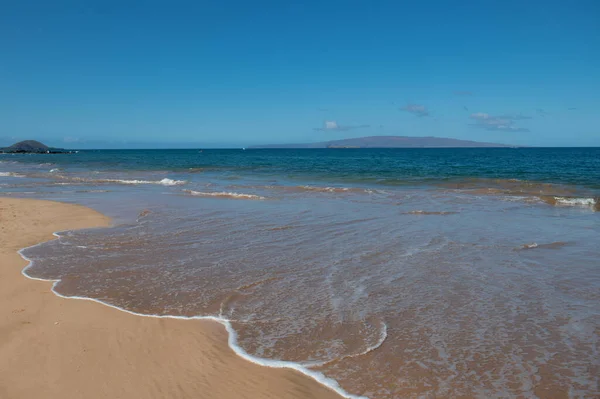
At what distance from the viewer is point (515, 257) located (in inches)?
328

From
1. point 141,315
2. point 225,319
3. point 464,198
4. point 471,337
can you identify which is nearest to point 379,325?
point 471,337

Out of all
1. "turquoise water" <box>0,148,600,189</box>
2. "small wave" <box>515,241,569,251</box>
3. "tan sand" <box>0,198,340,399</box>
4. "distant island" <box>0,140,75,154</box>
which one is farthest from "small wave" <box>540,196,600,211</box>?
"distant island" <box>0,140,75,154</box>

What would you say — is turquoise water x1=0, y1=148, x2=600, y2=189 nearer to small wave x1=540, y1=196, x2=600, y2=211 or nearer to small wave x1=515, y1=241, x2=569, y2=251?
small wave x1=540, y1=196, x2=600, y2=211

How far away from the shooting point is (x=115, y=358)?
425cm

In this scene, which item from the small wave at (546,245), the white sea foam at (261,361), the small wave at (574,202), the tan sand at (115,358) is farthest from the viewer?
the small wave at (574,202)

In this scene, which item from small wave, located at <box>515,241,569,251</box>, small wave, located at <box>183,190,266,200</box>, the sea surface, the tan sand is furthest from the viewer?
small wave, located at <box>183,190,266,200</box>

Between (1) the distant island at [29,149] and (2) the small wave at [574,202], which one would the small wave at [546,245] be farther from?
(1) the distant island at [29,149]

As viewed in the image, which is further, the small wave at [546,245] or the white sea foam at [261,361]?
the small wave at [546,245]

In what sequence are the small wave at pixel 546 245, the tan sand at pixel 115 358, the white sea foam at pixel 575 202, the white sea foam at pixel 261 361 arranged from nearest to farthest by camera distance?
the tan sand at pixel 115 358
the white sea foam at pixel 261 361
the small wave at pixel 546 245
the white sea foam at pixel 575 202

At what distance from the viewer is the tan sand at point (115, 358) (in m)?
3.73

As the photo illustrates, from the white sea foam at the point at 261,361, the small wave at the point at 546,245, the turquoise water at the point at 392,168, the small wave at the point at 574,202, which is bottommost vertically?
the white sea foam at the point at 261,361

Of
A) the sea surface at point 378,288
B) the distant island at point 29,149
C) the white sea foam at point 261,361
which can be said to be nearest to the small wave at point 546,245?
the sea surface at point 378,288

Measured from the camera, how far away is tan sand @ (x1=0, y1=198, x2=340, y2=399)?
3.73m

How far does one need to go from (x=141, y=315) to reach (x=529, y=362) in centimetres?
462
